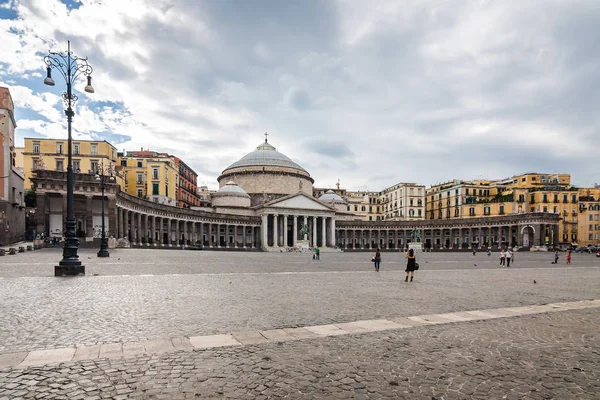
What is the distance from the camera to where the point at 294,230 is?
85125 mm

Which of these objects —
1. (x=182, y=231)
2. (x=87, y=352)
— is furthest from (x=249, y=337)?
(x=182, y=231)

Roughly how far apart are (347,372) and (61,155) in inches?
2775

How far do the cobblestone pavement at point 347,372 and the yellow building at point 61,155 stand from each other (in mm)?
62941

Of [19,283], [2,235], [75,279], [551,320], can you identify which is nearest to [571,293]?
[551,320]

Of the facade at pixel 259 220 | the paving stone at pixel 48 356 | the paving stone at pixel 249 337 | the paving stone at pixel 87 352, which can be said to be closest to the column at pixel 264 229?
the facade at pixel 259 220

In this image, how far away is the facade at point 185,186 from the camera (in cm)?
8925

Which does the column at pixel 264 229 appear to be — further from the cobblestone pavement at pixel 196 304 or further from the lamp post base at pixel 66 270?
the cobblestone pavement at pixel 196 304

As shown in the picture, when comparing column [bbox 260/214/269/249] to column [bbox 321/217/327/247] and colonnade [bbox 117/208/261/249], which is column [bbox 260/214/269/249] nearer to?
colonnade [bbox 117/208/261/249]

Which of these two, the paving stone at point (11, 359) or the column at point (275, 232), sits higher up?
the paving stone at point (11, 359)

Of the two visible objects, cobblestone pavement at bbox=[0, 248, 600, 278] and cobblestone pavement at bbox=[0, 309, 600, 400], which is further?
cobblestone pavement at bbox=[0, 248, 600, 278]

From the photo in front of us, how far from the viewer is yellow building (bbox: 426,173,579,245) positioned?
88688mm

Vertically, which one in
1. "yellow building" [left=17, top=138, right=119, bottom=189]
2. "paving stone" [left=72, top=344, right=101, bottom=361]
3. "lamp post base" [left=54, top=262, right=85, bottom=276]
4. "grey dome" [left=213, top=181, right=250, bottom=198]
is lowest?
"lamp post base" [left=54, top=262, right=85, bottom=276]

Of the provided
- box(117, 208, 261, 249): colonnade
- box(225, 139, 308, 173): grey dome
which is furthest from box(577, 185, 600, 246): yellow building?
box(117, 208, 261, 249): colonnade

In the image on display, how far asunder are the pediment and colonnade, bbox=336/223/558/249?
510 inches
